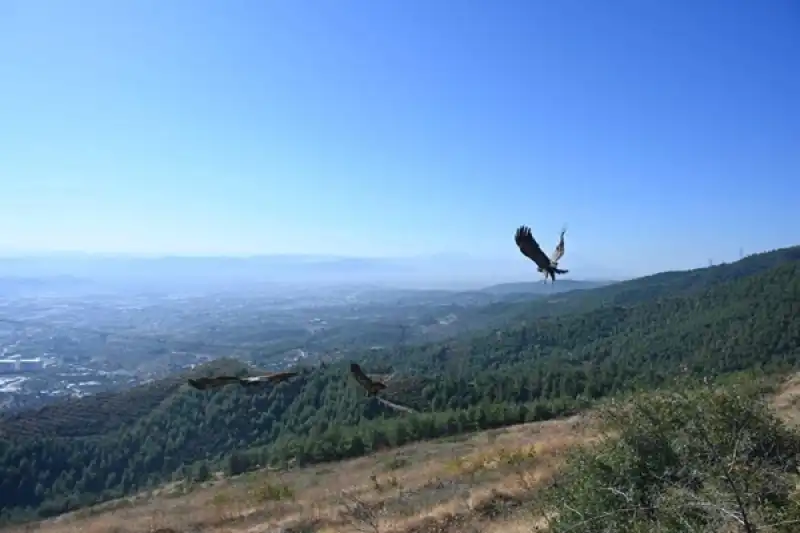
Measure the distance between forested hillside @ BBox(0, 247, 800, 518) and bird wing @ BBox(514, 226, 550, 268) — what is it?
115 ft

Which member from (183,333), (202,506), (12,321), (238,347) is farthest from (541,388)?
(12,321)

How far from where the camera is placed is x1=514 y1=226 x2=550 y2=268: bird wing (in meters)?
3.44

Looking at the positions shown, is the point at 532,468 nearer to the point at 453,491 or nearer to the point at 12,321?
the point at 453,491

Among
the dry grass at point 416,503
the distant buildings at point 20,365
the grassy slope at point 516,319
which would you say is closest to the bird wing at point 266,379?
the dry grass at point 416,503

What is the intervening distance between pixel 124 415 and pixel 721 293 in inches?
3587

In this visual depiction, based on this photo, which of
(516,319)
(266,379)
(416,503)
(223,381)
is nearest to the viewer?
(223,381)

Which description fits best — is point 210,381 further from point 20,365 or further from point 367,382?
point 20,365

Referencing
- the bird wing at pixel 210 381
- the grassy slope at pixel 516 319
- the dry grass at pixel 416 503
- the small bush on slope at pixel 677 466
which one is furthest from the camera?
the grassy slope at pixel 516 319

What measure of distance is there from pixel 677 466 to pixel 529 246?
3654mm

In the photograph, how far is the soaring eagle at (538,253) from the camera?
3438 mm

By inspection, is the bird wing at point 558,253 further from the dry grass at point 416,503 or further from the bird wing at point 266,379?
the dry grass at point 416,503

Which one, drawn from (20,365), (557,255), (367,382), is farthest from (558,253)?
(20,365)

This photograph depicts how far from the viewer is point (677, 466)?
575 centimetres

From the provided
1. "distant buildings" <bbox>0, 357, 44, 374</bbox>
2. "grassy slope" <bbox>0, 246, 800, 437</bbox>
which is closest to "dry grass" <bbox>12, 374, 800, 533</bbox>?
"grassy slope" <bbox>0, 246, 800, 437</bbox>
